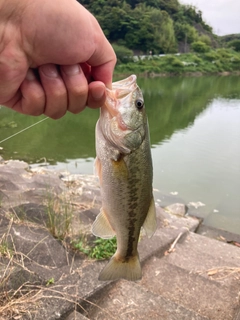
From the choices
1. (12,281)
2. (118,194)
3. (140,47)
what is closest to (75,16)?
(118,194)

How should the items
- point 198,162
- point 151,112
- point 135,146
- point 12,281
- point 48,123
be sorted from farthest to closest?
1. point 151,112
2. point 48,123
3. point 198,162
4. point 12,281
5. point 135,146

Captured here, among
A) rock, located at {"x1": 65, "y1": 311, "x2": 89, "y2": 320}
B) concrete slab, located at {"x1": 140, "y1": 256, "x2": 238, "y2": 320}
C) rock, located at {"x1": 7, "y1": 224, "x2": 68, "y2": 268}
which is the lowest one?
concrete slab, located at {"x1": 140, "y1": 256, "x2": 238, "y2": 320}

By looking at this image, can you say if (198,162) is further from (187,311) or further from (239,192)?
(187,311)

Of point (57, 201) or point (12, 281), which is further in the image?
point (57, 201)

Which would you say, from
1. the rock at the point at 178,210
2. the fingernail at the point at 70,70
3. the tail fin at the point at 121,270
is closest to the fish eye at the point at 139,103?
the fingernail at the point at 70,70

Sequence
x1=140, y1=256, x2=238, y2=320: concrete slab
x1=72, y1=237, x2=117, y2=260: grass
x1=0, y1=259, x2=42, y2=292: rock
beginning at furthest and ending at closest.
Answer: x1=72, y1=237, x2=117, y2=260: grass < x1=140, y1=256, x2=238, y2=320: concrete slab < x1=0, y1=259, x2=42, y2=292: rock

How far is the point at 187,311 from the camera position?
297 centimetres

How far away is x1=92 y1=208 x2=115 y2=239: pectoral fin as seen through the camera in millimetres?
2367

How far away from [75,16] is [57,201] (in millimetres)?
3318

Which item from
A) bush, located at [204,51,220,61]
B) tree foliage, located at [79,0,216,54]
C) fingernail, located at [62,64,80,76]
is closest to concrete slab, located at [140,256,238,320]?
fingernail, located at [62,64,80,76]

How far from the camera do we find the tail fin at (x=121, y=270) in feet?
7.97

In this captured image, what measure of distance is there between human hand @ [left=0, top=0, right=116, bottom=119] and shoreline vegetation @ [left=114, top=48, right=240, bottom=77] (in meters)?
38.3

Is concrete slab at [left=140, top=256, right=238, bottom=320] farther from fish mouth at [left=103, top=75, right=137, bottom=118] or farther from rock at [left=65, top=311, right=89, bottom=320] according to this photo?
fish mouth at [left=103, top=75, right=137, bottom=118]

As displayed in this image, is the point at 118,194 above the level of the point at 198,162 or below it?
above
